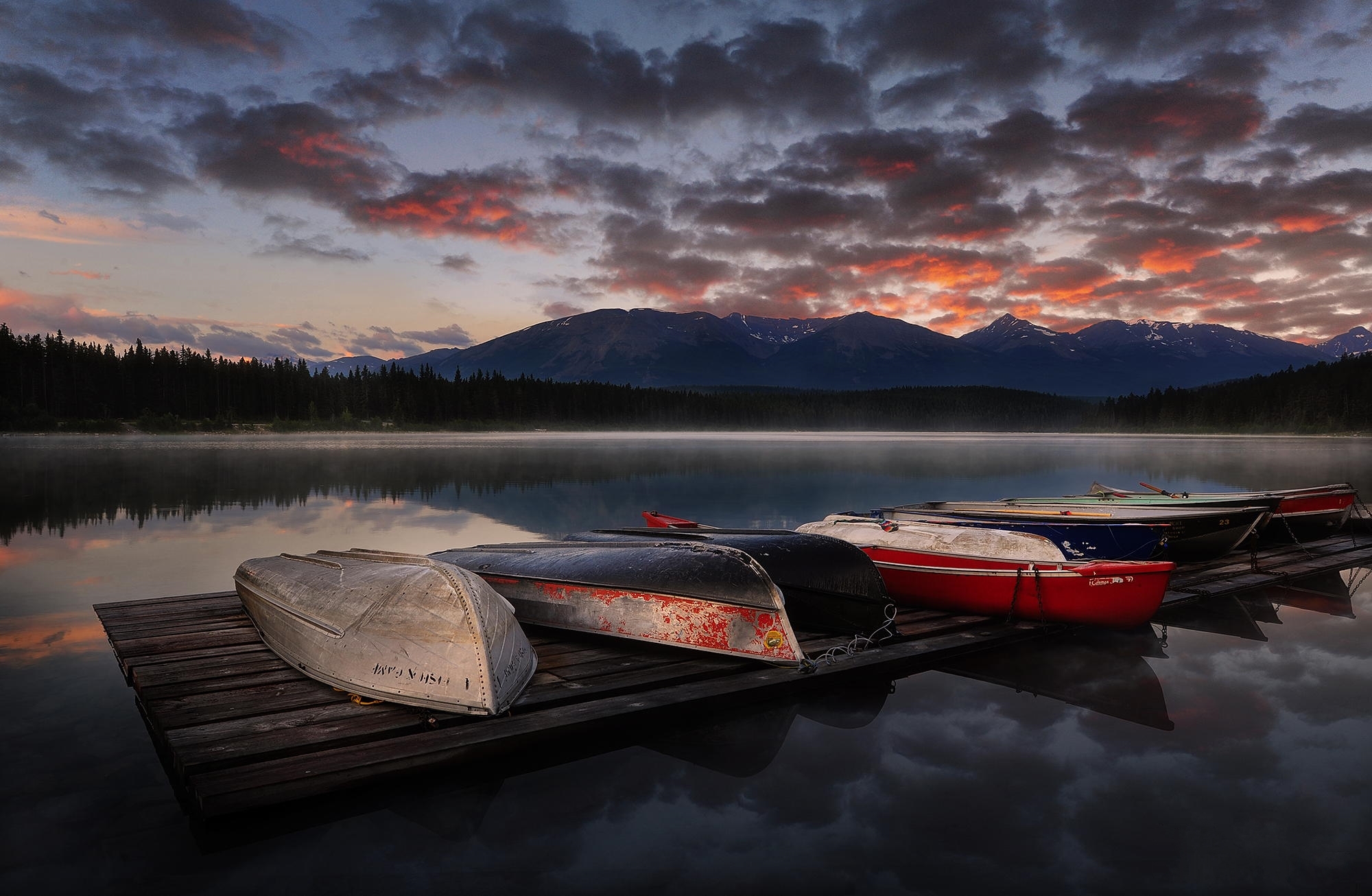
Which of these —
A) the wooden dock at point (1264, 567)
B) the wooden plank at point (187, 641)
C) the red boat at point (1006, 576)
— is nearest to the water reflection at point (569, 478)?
the wooden dock at point (1264, 567)

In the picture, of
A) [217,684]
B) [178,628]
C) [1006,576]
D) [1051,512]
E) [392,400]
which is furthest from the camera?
[392,400]

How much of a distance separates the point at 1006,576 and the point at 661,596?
4349mm

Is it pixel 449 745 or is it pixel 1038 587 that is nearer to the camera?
pixel 449 745

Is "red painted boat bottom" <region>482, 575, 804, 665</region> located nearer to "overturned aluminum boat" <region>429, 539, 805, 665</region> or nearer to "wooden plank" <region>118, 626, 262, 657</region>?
"overturned aluminum boat" <region>429, 539, 805, 665</region>

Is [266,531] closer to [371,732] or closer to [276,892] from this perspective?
[371,732]

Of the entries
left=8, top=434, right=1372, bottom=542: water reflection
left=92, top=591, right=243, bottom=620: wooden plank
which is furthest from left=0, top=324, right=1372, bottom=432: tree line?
left=92, top=591, right=243, bottom=620: wooden plank

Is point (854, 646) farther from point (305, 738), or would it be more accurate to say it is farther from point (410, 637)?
point (305, 738)

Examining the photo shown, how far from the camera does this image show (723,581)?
7.31 m

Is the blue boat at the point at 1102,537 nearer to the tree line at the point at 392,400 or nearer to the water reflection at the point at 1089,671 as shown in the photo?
the water reflection at the point at 1089,671

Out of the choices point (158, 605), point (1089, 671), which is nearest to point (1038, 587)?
point (1089, 671)

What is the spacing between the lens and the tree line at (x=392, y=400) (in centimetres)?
9969

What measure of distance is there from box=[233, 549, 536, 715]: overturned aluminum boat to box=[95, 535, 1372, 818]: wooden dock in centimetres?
14

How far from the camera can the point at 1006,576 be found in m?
9.03

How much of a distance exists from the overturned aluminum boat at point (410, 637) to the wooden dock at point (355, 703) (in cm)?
14
